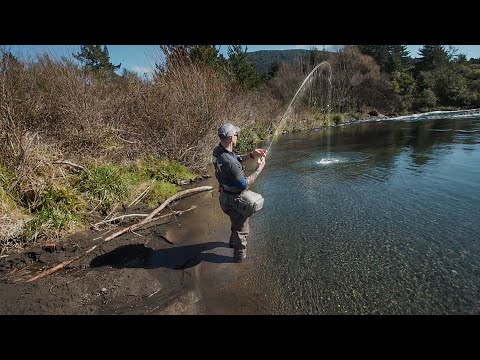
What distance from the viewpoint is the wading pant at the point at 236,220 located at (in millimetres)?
5305

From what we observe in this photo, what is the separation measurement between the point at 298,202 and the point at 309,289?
429 centimetres

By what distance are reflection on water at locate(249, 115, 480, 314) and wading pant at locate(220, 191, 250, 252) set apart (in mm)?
437

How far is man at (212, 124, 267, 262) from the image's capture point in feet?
16.5

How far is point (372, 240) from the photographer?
6.05m

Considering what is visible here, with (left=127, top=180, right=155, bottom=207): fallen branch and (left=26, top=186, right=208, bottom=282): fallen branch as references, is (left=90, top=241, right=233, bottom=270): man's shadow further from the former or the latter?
(left=127, top=180, right=155, bottom=207): fallen branch

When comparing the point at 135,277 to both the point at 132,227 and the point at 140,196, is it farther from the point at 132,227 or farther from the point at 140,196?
the point at 140,196

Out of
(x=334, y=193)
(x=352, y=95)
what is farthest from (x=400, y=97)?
(x=334, y=193)

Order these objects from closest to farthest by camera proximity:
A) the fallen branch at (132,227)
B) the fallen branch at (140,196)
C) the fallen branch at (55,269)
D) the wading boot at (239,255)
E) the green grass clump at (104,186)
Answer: the fallen branch at (55,269), the fallen branch at (132,227), the wading boot at (239,255), the green grass clump at (104,186), the fallen branch at (140,196)

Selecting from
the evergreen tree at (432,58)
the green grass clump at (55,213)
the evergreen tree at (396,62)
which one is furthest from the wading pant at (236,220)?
the evergreen tree at (432,58)

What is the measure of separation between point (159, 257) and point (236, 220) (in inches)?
67.7

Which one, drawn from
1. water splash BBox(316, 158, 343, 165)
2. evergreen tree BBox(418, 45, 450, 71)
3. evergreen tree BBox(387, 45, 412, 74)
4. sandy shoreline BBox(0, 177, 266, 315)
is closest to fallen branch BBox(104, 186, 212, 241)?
sandy shoreline BBox(0, 177, 266, 315)

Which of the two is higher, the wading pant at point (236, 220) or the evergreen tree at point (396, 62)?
the evergreen tree at point (396, 62)

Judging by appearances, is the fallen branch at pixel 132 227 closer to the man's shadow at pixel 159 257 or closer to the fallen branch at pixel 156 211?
the fallen branch at pixel 156 211
